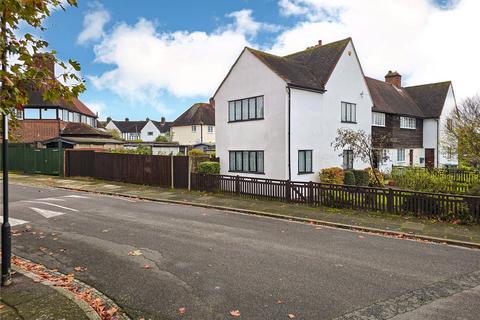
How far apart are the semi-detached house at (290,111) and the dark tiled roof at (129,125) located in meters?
70.2

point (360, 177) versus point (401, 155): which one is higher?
point (401, 155)

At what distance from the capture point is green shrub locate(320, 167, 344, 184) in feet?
66.6

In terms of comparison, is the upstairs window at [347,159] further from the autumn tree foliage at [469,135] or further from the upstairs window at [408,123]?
the upstairs window at [408,123]

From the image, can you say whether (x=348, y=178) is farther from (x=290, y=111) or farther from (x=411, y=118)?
(x=411, y=118)

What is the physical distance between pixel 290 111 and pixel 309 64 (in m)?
6.20

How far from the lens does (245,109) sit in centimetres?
2053

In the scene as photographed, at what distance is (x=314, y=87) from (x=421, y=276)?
14.6m

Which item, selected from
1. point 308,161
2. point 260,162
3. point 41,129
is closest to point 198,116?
point 41,129

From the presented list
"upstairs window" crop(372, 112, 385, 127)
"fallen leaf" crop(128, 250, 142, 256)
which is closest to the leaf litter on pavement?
"fallen leaf" crop(128, 250, 142, 256)

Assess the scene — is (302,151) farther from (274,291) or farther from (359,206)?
(274,291)

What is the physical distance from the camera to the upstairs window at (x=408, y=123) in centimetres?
3127

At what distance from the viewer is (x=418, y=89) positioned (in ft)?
122

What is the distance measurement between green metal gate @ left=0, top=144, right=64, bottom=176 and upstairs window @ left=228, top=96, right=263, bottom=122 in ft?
45.6

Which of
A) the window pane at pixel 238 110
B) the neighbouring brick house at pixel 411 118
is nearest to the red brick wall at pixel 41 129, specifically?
the window pane at pixel 238 110
